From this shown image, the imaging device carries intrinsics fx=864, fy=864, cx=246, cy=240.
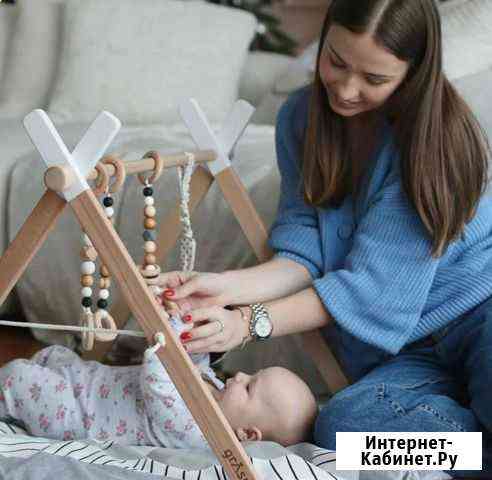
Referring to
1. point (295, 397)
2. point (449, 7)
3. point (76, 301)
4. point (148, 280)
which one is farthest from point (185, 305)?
point (449, 7)

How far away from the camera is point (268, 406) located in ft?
4.56

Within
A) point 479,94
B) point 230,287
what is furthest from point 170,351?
point 479,94

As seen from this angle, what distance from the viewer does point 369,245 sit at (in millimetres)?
1417

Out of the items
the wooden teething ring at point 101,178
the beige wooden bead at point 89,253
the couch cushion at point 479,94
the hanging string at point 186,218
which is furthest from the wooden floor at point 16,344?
the couch cushion at point 479,94

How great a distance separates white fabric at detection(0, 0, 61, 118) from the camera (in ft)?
8.77

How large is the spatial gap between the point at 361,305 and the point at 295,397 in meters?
0.19

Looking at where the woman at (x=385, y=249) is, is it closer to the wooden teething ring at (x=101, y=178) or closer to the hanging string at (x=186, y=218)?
the hanging string at (x=186, y=218)

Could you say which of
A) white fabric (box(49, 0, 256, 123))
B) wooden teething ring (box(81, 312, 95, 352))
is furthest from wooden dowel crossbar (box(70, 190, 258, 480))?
white fabric (box(49, 0, 256, 123))

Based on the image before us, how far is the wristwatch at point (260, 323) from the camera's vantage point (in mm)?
1371

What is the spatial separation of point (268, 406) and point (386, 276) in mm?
286

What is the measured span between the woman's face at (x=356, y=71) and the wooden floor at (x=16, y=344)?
0.99 meters

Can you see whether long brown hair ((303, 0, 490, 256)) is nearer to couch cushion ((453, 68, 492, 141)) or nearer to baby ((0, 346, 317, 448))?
couch cushion ((453, 68, 492, 141))

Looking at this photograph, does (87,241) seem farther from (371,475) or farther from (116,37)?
(116,37)

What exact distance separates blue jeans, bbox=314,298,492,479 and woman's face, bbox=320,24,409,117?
0.39 metres
